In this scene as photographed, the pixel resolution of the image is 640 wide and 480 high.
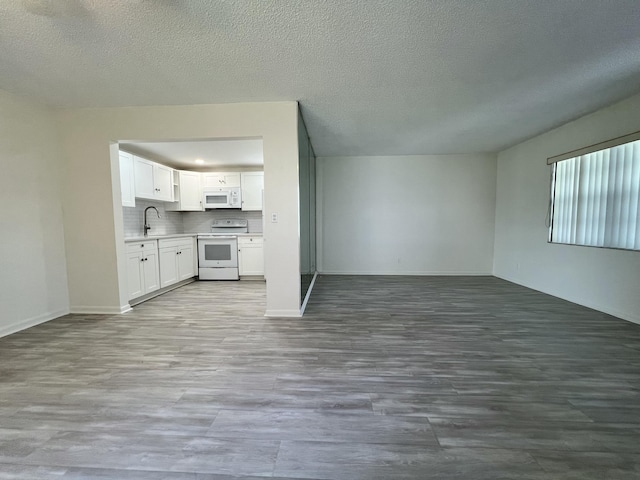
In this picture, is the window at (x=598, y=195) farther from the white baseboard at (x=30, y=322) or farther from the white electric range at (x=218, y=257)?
the white baseboard at (x=30, y=322)

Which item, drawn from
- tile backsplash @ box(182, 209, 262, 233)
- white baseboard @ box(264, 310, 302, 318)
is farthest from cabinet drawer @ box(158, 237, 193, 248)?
white baseboard @ box(264, 310, 302, 318)

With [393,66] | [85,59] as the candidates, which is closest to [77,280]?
[85,59]

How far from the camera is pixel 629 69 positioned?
2.42 m

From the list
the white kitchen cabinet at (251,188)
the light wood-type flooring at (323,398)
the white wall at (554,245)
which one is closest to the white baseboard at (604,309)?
the white wall at (554,245)

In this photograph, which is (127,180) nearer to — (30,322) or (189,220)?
(189,220)

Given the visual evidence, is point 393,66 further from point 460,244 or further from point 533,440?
point 460,244

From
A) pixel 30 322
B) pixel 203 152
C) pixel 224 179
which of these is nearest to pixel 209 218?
pixel 224 179

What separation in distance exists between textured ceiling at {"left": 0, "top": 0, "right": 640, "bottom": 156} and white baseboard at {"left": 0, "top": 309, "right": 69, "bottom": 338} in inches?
95.6

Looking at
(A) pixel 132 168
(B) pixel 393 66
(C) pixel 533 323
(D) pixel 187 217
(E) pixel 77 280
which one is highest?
(B) pixel 393 66

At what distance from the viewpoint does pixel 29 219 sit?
302 centimetres

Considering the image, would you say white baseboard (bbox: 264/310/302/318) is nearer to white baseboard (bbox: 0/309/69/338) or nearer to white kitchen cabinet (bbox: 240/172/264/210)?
white baseboard (bbox: 0/309/69/338)

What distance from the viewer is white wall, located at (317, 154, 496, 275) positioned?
5730 mm

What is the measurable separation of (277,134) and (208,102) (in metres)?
0.86

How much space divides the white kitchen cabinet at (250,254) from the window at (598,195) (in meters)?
5.00
